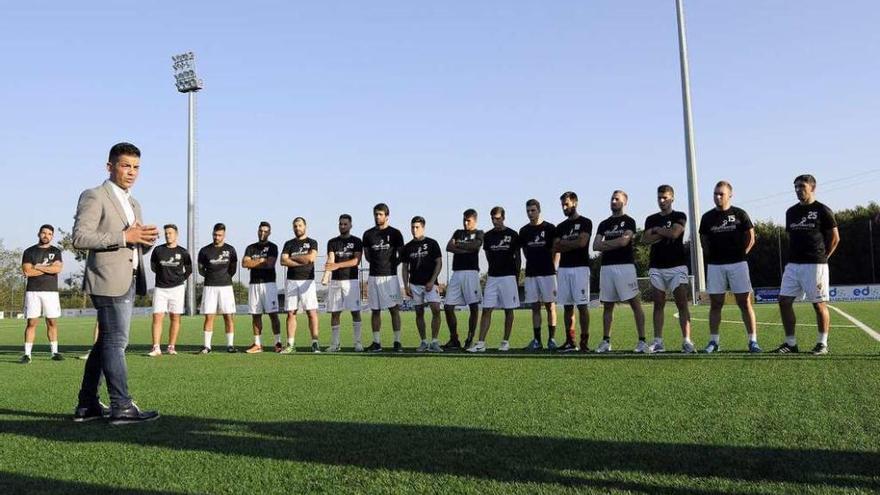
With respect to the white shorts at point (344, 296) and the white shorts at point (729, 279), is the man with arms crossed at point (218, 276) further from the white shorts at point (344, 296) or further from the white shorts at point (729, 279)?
the white shorts at point (729, 279)

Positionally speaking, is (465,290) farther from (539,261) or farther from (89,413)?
(89,413)

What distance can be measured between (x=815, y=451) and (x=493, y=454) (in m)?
1.56

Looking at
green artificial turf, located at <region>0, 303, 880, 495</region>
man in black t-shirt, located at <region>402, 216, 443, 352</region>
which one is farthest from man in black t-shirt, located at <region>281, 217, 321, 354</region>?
green artificial turf, located at <region>0, 303, 880, 495</region>

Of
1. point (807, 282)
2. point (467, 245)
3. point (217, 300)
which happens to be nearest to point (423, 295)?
point (467, 245)

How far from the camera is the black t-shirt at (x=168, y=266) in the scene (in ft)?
34.6

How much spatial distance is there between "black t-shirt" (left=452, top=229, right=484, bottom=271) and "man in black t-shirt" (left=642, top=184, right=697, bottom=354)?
8.82 ft

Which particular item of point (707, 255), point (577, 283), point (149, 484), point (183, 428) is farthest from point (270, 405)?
point (707, 255)

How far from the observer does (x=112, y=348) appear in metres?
4.65

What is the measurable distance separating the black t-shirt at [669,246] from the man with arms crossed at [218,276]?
6669 millimetres

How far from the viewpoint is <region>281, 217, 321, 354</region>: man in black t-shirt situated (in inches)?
417

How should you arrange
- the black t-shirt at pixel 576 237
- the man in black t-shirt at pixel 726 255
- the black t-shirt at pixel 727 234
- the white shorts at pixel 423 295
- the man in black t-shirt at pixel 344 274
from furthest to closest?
the man in black t-shirt at pixel 344 274 → the white shorts at pixel 423 295 → the black t-shirt at pixel 576 237 → the black t-shirt at pixel 727 234 → the man in black t-shirt at pixel 726 255

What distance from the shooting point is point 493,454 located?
10.9 ft

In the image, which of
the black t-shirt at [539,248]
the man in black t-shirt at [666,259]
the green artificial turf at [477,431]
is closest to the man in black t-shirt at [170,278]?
the green artificial turf at [477,431]

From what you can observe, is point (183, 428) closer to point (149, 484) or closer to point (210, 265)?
point (149, 484)
